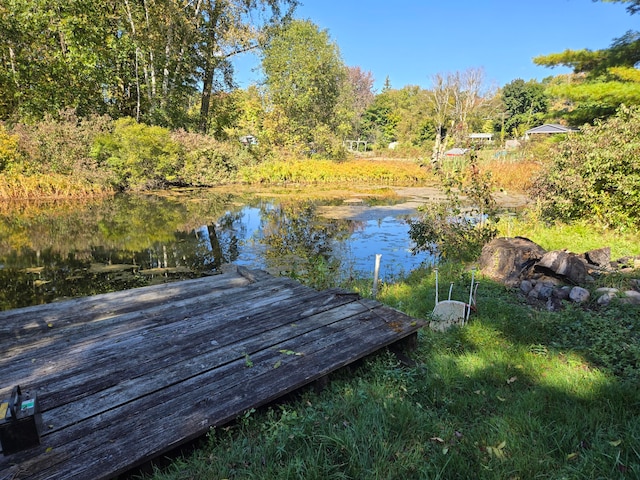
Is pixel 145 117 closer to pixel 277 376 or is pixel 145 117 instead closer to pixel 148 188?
pixel 148 188

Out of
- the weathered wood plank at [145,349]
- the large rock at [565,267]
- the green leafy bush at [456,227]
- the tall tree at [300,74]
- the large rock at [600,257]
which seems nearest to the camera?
the weathered wood plank at [145,349]

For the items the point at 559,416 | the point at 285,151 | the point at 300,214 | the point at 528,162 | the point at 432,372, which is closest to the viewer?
the point at 559,416

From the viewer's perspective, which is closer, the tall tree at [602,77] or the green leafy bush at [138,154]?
the tall tree at [602,77]

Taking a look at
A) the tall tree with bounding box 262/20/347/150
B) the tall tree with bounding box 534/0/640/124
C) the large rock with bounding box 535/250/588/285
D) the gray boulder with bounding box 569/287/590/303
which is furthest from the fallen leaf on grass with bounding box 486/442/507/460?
the tall tree with bounding box 262/20/347/150

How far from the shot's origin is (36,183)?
39.2ft

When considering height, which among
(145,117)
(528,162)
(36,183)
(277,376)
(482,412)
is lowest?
(482,412)

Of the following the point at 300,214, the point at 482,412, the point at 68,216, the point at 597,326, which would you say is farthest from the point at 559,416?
the point at 68,216

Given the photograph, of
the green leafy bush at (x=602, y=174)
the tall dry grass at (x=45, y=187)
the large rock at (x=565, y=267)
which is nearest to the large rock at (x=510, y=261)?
the large rock at (x=565, y=267)

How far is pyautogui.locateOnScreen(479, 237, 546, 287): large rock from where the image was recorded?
4629mm

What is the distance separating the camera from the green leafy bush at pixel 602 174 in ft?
19.8

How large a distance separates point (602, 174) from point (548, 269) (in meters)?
2.97

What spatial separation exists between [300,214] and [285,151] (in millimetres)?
11844

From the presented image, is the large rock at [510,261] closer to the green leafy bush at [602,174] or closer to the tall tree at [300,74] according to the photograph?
the green leafy bush at [602,174]

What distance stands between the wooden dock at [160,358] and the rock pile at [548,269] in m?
2.04
